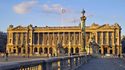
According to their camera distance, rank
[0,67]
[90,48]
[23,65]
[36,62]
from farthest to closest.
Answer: [90,48] < [36,62] < [23,65] < [0,67]

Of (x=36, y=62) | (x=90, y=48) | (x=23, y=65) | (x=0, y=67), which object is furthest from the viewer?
(x=90, y=48)

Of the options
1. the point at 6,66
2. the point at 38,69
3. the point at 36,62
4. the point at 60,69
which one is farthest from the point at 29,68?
the point at 60,69

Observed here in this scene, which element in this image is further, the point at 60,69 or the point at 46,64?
the point at 60,69

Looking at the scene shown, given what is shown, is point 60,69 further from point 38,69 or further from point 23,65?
point 23,65

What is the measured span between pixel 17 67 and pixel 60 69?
33.1 ft

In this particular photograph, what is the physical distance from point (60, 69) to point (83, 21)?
33.9 m

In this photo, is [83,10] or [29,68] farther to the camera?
[83,10]

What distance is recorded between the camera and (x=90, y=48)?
82.2 m

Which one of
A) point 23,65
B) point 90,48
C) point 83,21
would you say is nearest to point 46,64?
point 23,65

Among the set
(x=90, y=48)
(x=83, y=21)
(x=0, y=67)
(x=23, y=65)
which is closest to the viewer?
(x=0, y=67)

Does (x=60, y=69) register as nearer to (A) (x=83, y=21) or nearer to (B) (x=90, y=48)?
(A) (x=83, y=21)

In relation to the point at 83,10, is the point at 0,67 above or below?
below

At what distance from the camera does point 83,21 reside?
51469 mm

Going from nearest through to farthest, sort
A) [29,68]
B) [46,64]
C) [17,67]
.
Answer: [17,67] < [29,68] < [46,64]
